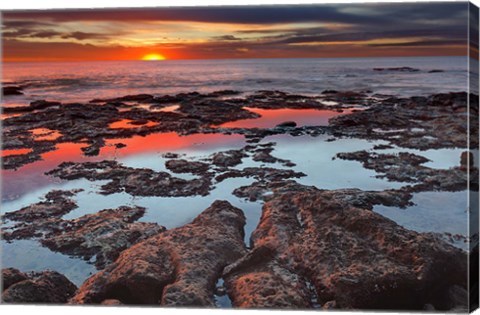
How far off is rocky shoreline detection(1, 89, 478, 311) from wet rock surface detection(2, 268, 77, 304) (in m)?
0.01

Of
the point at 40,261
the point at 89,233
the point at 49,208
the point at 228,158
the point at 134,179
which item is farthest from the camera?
the point at 228,158

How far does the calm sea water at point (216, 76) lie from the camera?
6402 millimetres

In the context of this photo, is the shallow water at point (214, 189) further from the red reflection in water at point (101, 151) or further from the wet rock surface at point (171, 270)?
the wet rock surface at point (171, 270)

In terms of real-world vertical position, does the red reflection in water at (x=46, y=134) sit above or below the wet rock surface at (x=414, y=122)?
below

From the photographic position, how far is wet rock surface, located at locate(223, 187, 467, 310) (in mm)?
4812

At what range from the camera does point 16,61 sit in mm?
6305

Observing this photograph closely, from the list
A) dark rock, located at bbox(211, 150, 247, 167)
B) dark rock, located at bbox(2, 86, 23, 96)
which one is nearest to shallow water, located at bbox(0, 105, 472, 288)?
dark rock, located at bbox(211, 150, 247, 167)

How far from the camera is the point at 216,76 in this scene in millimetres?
6598

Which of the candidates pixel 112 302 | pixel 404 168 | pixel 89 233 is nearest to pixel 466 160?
pixel 404 168

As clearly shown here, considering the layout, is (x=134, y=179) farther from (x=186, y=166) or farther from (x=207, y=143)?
(x=207, y=143)

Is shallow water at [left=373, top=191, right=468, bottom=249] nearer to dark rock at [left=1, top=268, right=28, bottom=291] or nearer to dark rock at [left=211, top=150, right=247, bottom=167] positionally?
dark rock at [left=211, top=150, right=247, bottom=167]

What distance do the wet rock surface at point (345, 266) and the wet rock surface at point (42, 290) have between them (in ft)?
5.40

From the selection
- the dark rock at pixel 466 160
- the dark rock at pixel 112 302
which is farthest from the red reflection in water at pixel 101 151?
the dark rock at pixel 466 160

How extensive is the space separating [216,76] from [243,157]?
1.39 m
